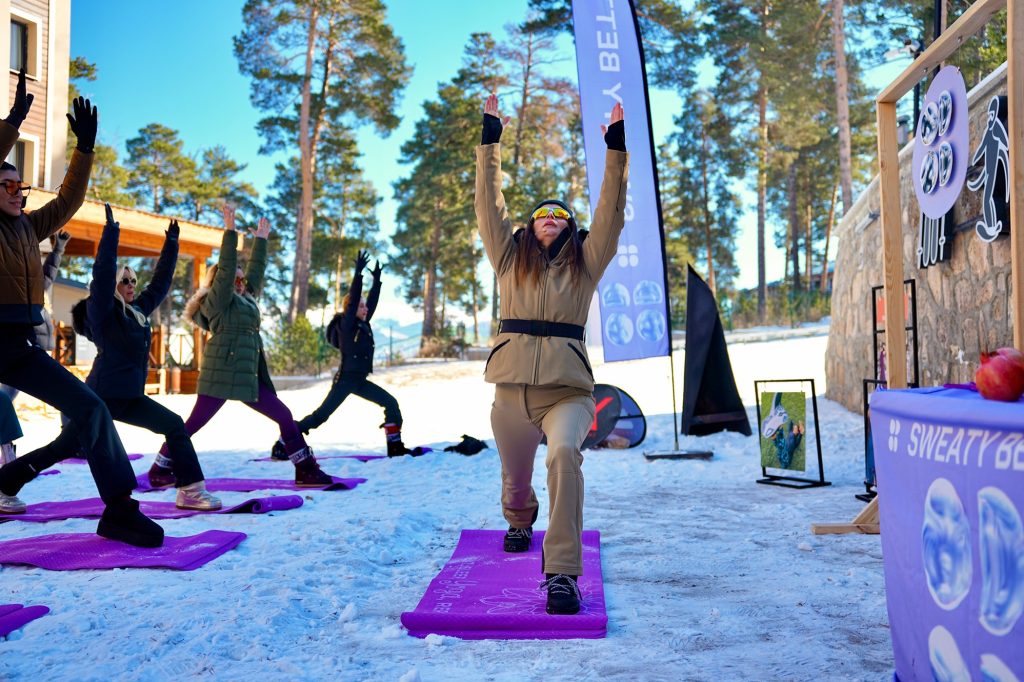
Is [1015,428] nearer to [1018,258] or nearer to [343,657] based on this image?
[1018,258]

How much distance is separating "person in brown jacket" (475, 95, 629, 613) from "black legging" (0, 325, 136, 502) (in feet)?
6.55

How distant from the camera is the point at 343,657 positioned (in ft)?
9.20

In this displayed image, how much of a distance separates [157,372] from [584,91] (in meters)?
11.7

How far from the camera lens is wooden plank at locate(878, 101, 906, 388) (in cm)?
458

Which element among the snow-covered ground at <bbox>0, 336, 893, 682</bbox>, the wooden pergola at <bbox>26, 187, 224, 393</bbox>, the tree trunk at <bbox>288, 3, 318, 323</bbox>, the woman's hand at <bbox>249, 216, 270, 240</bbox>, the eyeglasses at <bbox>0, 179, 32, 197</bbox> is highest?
the tree trunk at <bbox>288, 3, 318, 323</bbox>

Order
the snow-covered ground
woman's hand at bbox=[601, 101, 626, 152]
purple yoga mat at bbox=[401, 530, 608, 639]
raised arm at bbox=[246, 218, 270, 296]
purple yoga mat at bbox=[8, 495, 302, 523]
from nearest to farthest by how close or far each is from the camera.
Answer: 1. the snow-covered ground
2. purple yoga mat at bbox=[401, 530, 608, 639]
3. woman's hand at bbox=[601, 101, 626, 152]
4. purple yoga mat at bbox=[8, 495, 302, 523]
5. raised arm at bbox=[246, 218, 270, 296]

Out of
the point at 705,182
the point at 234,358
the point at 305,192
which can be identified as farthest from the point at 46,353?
the point at 705,182

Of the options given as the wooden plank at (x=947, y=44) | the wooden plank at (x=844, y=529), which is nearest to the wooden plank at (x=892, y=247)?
the wooden plank at (x=947, y=44)

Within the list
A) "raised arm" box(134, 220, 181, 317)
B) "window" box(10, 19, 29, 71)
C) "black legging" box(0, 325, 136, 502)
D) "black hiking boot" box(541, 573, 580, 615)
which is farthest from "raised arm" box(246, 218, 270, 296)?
"window" box(10, 19, 29, 71)

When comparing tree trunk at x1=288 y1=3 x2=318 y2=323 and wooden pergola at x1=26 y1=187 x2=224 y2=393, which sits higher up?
tree trunk at x1=288 y1=3 x2=318 y2=323

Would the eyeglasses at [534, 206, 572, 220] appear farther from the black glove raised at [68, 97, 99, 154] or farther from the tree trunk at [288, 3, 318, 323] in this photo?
the tree trunk at [288, 3, 318, 323]

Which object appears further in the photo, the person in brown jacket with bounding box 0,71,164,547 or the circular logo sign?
the circular logo sign

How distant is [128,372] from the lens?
5223 mm

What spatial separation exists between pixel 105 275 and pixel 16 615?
8.12 feet
